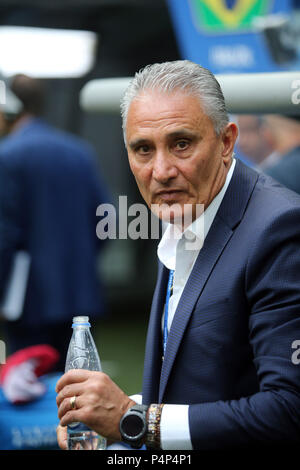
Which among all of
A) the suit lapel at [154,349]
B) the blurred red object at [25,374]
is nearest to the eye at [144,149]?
the suit lapel at [154,349]

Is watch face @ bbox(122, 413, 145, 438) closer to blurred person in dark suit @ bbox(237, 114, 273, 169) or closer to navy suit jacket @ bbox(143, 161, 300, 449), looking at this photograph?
navy suit jacket @ bbox(143, 161, 300, 449)

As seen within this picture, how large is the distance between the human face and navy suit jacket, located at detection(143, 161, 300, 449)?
0.31 ft

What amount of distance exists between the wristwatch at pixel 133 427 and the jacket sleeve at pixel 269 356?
0.32 feet

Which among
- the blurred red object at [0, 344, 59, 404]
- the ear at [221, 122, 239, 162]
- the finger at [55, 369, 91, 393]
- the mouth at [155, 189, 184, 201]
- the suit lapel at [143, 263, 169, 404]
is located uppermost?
the ear at [221, 122, 239, 162]

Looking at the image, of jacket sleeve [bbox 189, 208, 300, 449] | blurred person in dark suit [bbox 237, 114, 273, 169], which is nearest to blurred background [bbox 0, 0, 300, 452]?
blurred person in dark suit [bbox 237, 114, 273, 169]

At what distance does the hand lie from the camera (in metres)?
1.48

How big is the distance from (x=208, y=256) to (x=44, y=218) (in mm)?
2706

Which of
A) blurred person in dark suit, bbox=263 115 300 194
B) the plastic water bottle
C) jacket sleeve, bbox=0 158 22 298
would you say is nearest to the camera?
the plastic water bottle

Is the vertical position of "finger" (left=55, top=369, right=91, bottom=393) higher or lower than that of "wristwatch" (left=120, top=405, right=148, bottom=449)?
higher

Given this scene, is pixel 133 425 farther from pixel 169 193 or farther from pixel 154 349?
pixel 169 193

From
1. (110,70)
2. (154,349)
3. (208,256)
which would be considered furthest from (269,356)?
(110,70)

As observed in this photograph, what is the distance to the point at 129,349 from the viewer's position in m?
7.86

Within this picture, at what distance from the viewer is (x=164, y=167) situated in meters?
1.55

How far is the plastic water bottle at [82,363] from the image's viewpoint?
1653mm
